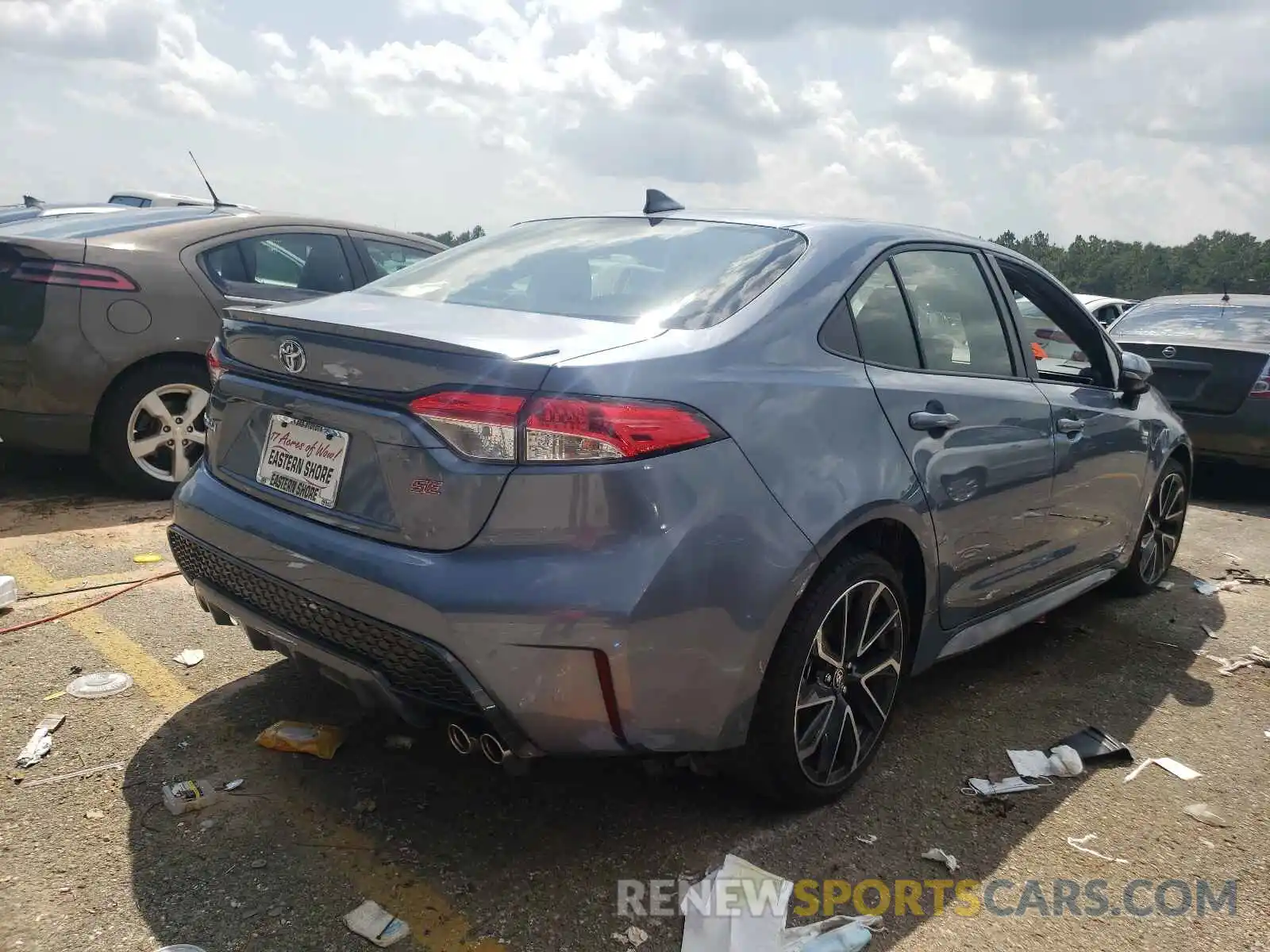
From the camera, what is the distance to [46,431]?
5047 millimetres

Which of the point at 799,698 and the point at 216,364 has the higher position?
the point at 216,364

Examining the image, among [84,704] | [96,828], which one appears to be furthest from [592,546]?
[84,704]

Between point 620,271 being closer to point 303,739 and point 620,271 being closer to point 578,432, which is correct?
point 578,432

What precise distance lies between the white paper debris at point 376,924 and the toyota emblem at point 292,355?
50.0 inches

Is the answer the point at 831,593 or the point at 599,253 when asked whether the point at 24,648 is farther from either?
the point at 831,593

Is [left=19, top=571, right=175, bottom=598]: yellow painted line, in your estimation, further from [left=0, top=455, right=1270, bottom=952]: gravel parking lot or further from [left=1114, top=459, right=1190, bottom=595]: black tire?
[left=1114, top=459, right=1190, bottom=595]: black tire

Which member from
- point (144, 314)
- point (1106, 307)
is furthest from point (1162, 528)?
point (1106, 307)

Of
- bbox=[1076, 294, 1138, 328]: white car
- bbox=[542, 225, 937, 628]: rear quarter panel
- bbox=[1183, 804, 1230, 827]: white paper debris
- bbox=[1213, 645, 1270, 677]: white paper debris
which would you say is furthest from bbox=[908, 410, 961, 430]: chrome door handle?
bbox=[1076, 294, 1138, 328]: white car

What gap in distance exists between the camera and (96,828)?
2525 mm

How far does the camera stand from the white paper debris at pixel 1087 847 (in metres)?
2.71

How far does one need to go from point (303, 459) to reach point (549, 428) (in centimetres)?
72

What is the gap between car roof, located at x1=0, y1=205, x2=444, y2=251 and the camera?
5.28 metres

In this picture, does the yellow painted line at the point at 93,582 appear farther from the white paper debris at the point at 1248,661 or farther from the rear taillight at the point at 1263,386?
the rear taillight at the point at 1263,386

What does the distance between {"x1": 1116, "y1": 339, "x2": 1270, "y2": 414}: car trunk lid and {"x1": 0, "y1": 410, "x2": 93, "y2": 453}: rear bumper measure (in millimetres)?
6638
